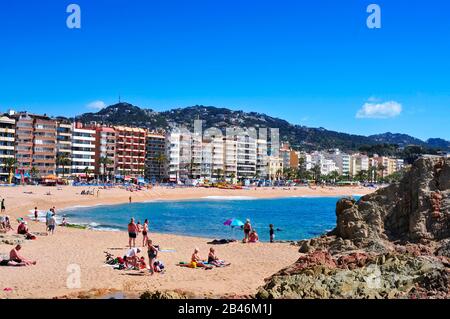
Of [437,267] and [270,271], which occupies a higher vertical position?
[437,267]

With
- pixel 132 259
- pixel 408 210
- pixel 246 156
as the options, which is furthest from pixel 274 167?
pixel 132 259

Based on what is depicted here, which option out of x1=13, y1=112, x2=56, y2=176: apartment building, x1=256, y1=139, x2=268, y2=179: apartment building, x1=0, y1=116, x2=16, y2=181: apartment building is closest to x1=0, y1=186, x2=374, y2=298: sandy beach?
x1=0, y1=116, x2=16, y2=181: apartment building

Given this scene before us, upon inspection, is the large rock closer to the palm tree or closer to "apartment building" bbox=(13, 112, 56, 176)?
the palm tree

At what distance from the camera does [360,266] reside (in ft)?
47.0

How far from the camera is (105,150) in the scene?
5074 inches

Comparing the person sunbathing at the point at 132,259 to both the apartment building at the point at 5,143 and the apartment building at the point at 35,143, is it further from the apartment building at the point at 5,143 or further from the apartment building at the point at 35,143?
the apartment building at the point at 35,143

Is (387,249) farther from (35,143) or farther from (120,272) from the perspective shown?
(35,143)

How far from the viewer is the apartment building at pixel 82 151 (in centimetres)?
11925

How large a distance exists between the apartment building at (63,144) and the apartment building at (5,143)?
12322mm

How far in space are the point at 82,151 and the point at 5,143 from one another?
72.0 ft
